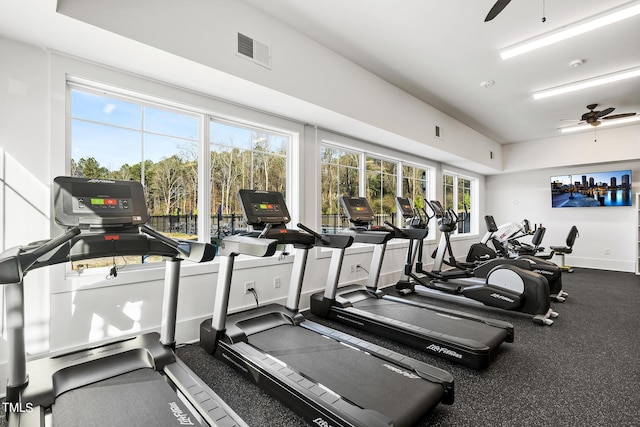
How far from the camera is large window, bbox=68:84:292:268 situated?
106 inches

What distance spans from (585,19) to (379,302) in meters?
3.57

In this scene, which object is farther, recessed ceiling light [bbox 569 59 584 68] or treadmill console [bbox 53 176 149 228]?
recessed ceiling light [bbox 569 59 584 68]

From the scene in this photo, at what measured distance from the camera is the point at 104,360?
2.02 metres

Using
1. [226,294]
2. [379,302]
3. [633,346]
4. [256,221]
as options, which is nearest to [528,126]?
[633,346]

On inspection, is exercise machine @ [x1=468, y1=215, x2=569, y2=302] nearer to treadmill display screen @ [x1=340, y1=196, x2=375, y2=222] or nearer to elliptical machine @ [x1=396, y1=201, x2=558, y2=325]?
elliptical machine @ [x1=396, y1=201, x2=558, y2=325]

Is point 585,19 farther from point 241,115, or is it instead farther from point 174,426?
point 174,426

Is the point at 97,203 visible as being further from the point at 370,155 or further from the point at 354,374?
the point at 370,155

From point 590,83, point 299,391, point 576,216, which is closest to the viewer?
point 299,391

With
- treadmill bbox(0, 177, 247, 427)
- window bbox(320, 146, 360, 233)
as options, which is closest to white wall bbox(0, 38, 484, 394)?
treadmill bbox(0, 177, 247, 427)

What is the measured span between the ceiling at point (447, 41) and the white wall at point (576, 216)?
2854mm

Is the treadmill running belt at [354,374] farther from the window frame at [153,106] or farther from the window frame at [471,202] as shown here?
the window frame at [471,202]

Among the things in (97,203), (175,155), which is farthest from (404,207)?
(97,203)

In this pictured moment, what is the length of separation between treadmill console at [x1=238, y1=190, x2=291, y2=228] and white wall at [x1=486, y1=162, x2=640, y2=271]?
306 inches

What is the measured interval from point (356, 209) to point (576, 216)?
274 inches
